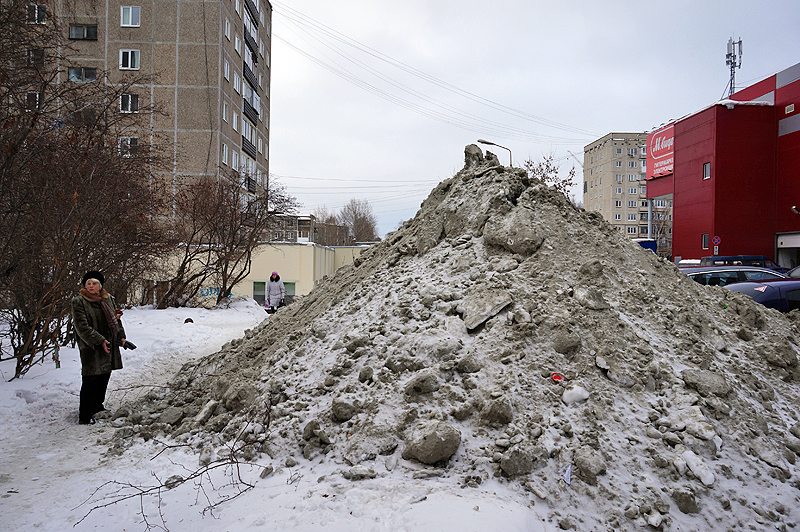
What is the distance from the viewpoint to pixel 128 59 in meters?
23.3

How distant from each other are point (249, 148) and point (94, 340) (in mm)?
26105

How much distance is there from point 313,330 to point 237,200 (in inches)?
501

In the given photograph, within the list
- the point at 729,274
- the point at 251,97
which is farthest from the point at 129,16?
the point at 729,274

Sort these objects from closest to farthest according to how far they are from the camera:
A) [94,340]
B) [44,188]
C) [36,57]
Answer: [94,340], [36,57], [44,188]

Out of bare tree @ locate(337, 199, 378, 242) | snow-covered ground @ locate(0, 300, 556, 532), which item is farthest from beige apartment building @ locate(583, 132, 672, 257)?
snow-covered ground @ locate(0, 300, 556, 532)

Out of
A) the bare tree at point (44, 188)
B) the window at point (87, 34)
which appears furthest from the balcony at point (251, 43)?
the bare tree at point (44, 188)

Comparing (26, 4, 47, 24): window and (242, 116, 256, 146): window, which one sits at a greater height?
(242, 116, 256, 146): window

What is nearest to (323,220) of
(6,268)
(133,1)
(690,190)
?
(133,1)

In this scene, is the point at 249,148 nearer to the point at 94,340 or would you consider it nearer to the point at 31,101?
the point at 31,101

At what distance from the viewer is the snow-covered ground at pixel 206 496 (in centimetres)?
255

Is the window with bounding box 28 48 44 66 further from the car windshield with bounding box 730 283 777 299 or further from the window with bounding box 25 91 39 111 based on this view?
the car windshield with bounding box 730 283 777 299

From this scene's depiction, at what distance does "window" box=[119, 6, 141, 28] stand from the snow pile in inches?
983

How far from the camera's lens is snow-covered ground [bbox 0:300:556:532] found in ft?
8.36

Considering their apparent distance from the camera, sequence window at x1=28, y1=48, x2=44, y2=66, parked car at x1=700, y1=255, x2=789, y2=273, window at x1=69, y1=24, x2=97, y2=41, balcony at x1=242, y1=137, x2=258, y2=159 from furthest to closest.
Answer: balcony at x1=242, y1=137, x2=258, y2=159, window at x1=69, y1=24, x2=97, y2=41, parked car at x1=700, y1=255, x2=789, y2=273, window at x1=28, y1=48, x2=44, y2=66
